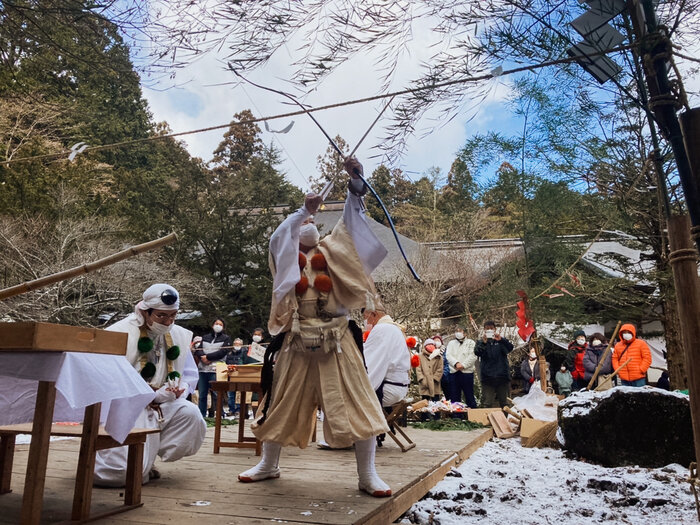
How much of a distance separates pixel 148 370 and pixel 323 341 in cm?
122

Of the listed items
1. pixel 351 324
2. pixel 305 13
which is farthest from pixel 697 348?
pixel 305 13

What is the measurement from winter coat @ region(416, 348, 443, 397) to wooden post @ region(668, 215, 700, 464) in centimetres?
775

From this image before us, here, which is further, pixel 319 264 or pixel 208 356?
pixel 208 356

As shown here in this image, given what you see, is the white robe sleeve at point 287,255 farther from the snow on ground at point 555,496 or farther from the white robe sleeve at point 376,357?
the white robe sleeve at point 376,357

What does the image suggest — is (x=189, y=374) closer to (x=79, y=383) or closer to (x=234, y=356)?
(x=79, y=383)

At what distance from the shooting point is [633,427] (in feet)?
18.3

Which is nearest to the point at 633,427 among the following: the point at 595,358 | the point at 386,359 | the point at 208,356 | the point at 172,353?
the point at 386,359

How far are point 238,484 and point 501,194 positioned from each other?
6.35m

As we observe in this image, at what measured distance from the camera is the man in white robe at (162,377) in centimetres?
357

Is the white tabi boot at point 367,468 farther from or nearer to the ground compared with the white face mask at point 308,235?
nearer to the ground

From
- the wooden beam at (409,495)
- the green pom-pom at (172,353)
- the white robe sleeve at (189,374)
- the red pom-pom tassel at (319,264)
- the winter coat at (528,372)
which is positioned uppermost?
the red pom-pom tassel at (319,264)

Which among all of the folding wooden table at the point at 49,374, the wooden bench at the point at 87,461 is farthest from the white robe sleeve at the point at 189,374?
the folding wooden table at the point at 49,374

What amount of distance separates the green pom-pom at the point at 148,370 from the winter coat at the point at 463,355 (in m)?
7.26

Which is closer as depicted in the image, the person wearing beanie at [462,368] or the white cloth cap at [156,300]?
the white cloth cap at [156,300]
